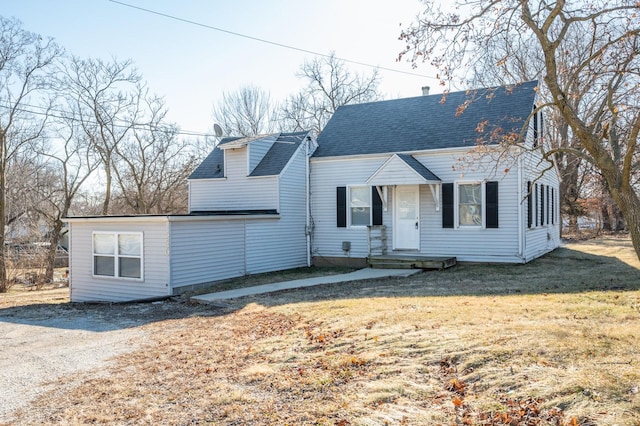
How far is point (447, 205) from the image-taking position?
1548 centimetres

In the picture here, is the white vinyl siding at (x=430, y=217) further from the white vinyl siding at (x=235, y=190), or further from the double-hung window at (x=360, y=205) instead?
the white vinyl siding at (x=235, y=190)

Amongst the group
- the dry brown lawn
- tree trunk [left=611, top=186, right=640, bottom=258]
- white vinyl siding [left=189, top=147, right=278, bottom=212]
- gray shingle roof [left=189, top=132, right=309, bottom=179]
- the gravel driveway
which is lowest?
the gravel driveway

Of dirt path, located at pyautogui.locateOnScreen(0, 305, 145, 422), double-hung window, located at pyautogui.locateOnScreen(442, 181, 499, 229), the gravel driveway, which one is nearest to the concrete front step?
double-hung window, located at pyautogui.locateOnScreen(442, 181, 499, 229)

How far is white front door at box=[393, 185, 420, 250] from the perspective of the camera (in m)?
16.2

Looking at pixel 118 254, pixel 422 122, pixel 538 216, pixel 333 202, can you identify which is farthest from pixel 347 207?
pixel 118 254

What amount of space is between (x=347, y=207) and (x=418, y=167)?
2903 millimetres

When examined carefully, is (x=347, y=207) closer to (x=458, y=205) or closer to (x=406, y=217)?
(x=406, y=217)

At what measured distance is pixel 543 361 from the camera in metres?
5.00

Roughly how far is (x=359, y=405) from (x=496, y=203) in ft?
37.1

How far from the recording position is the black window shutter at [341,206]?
56.4ft

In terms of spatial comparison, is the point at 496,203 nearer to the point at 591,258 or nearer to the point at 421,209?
the point at 421,209

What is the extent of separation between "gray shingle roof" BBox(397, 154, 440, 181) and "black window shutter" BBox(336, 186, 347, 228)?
96.5 inches

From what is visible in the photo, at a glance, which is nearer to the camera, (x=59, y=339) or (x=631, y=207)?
(x=631, y=207)

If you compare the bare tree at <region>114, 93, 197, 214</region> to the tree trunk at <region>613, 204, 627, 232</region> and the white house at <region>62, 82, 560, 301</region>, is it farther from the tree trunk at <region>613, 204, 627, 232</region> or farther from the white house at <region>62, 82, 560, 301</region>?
the tree trunk at <region>613, 204, 627, 232</region>
